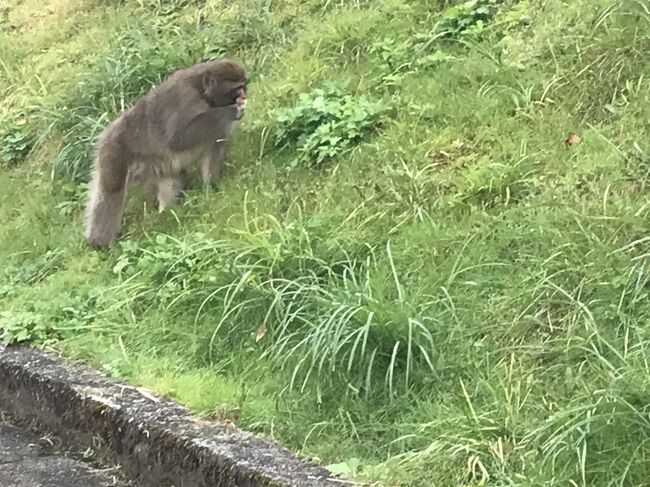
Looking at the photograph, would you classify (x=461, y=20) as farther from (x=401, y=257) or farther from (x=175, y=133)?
(x=401, y=257)

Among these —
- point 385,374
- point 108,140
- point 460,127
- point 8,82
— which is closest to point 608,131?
point 460,127

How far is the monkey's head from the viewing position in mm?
6025

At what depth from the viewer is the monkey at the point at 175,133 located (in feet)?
19.7

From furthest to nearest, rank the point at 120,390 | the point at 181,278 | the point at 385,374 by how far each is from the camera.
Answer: the point at 181,278, the point at 120,390, the point at 385,374

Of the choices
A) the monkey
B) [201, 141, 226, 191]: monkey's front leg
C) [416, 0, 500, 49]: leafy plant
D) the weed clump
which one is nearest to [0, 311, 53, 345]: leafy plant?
the monkey

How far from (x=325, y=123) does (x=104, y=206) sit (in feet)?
4.23

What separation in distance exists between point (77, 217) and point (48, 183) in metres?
0.59

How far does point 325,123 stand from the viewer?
225 inches

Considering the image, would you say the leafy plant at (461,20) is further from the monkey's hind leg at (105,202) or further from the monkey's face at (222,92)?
the monkey's hind leg at (105,202)

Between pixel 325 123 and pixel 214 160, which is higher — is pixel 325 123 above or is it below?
above

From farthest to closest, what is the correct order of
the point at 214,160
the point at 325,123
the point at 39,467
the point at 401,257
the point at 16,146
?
1. the point at 16,146
2. the point at 214,160
3. the point at 325,123
4. the point at 401,257
5. the point at 39,467

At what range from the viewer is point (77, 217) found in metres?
6.21

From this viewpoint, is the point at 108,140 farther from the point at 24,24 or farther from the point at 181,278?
the point at 24,24

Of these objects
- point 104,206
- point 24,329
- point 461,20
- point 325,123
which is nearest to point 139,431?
point 24,329
